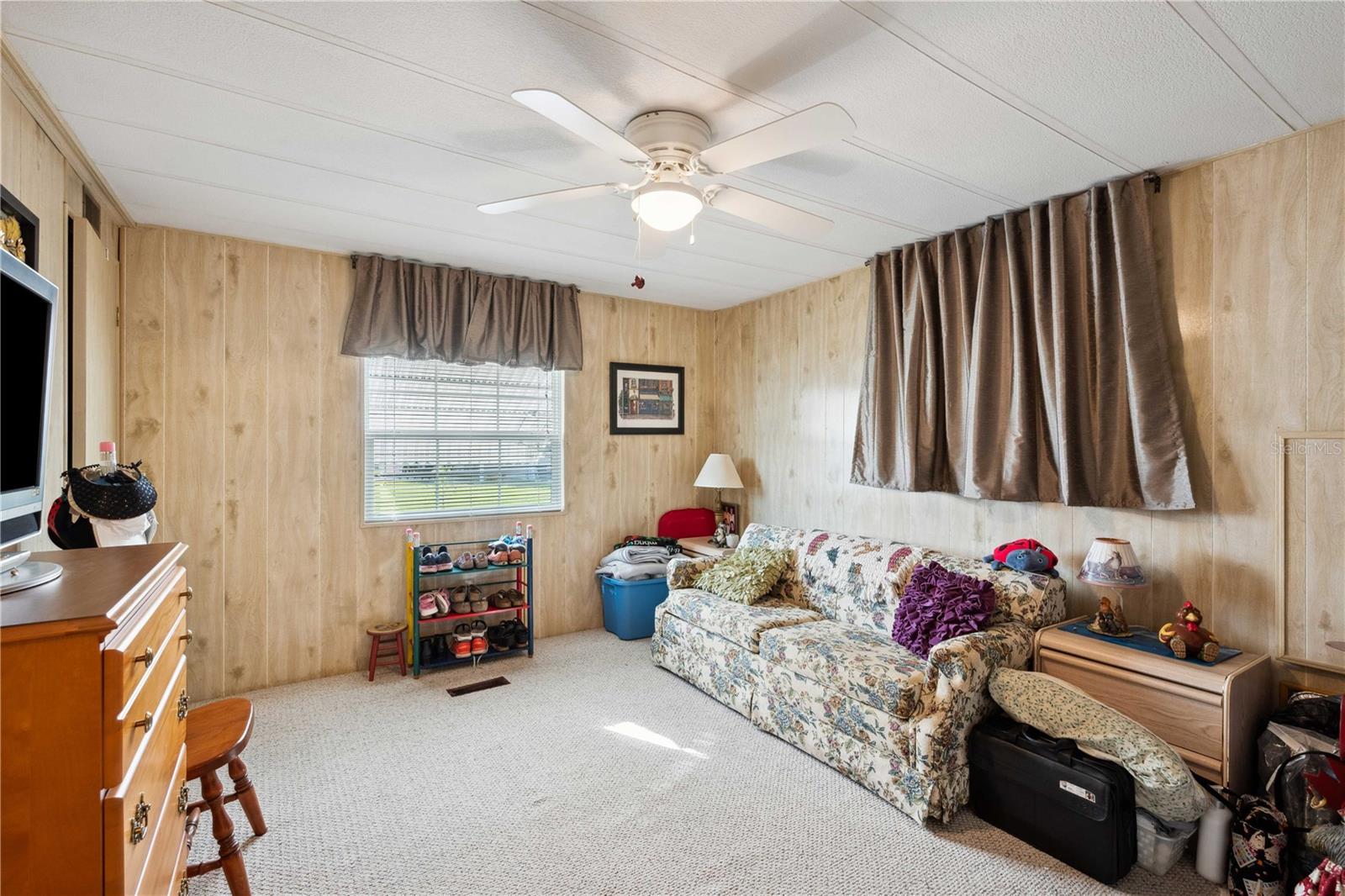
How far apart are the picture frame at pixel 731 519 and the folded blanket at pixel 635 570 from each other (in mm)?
557

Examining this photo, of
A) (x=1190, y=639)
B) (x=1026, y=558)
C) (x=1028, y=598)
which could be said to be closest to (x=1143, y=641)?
(x=1190, y=639)

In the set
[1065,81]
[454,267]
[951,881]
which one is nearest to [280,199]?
[454,267]

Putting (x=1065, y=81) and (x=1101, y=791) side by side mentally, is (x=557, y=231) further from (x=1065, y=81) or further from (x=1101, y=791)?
(x=1101, y=791)

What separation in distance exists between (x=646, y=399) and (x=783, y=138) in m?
3.20

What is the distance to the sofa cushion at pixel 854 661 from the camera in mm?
2408

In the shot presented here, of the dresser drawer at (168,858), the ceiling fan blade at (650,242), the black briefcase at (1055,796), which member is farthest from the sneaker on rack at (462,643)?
the black briefcase at (1055,796)

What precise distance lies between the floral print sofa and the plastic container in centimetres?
53

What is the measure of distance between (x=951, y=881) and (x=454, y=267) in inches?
156

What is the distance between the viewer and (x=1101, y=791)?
1.97m

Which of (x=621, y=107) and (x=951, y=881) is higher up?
(x=621, y=107)

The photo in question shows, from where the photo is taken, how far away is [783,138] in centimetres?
177

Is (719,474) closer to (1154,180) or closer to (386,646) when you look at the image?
(386,646)

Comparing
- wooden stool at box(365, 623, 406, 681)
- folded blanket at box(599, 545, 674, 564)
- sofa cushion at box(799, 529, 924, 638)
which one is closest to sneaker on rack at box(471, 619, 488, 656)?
wooden stool at box(365, 623, 406, 681)

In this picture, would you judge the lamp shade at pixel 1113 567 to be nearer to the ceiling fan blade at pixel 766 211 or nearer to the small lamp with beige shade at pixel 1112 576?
the small lamp with beige shade at pixel 1112 576
